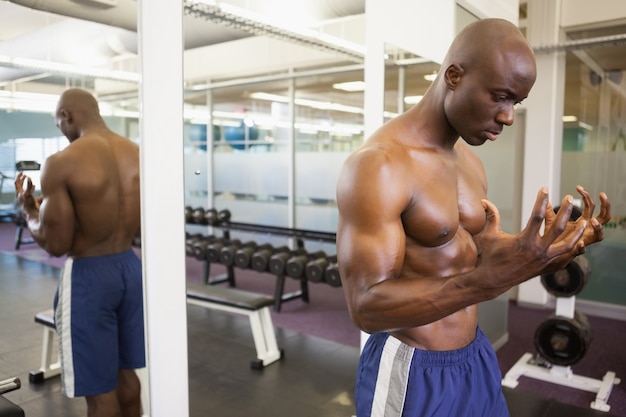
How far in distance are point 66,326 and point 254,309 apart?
1755mm

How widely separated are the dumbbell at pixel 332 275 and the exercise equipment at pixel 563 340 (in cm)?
140

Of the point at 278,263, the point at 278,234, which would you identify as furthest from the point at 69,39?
the point at 278,234

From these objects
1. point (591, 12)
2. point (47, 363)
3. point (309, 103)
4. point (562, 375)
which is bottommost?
point (562, 375)

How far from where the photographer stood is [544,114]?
4719 millimetres

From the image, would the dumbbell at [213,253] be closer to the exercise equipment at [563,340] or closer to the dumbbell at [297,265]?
the dumbbell at [297,265]

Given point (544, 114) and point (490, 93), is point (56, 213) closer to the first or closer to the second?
point (490, 93)

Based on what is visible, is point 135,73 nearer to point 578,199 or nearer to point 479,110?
point 479,110

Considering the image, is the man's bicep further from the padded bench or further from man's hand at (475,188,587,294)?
the padded bench

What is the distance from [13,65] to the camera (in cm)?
122

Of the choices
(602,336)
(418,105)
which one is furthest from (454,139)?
(602,336)

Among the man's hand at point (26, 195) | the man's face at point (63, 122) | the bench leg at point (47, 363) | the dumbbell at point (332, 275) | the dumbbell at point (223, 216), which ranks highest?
the man's face at point (63, 122)

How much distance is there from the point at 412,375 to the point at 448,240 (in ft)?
1.07

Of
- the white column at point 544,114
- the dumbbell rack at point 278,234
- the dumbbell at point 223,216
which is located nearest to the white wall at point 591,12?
the white column at point 544,114

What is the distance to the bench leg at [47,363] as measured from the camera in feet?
4.50
